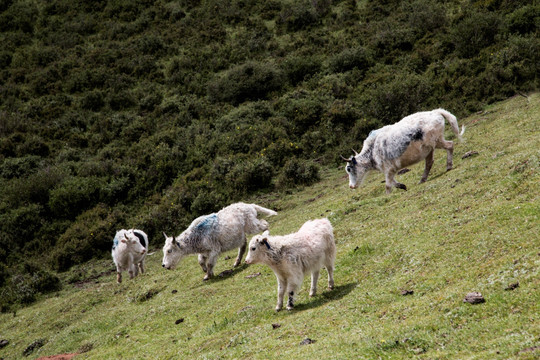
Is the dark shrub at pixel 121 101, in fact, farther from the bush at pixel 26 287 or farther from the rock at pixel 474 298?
the rock at pixel 474 298

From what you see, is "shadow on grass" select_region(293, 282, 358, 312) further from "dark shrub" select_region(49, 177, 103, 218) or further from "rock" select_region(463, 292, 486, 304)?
"dark shrub" select_region(49, 177, 103, 218)

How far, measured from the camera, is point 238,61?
5000cm

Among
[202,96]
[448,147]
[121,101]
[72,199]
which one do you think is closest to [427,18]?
[202,96]

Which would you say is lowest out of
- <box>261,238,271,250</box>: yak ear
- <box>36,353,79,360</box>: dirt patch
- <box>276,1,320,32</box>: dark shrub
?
<box>36,353,79,360</box>: dirt patch

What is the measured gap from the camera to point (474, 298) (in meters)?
6.57

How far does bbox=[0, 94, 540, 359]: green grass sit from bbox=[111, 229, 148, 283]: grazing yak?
894mm

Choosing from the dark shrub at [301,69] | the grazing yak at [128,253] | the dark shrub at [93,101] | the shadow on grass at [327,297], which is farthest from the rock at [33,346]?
the dark shrub at [93,101]

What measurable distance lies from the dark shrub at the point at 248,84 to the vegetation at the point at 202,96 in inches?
6.0

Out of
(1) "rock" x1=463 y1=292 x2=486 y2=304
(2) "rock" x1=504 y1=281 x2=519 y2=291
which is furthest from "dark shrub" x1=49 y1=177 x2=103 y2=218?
(2) "rock" x1=504 y1=281 x2=519 y2=291

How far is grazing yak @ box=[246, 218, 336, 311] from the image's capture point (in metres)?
10.2

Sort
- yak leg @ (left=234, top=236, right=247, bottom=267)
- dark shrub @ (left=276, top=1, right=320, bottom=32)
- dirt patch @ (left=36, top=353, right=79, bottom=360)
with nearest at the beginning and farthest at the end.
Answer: dirt patch @ (left=36, top=353, right=79, bottom=360), yak leg @ (left=234, top=236, right=247, bottom=267), dark shrub @ (left=276, top=1, right=320, bottom=32)

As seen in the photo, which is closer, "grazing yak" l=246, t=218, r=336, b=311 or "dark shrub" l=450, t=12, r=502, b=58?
"grazing yak" l=246, t=218, r=336, b=311

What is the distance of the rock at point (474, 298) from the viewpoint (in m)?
6.52

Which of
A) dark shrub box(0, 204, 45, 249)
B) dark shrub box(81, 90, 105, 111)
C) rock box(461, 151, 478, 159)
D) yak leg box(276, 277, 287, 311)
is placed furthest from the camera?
dark shrub box(81, 90, 105, 111)
